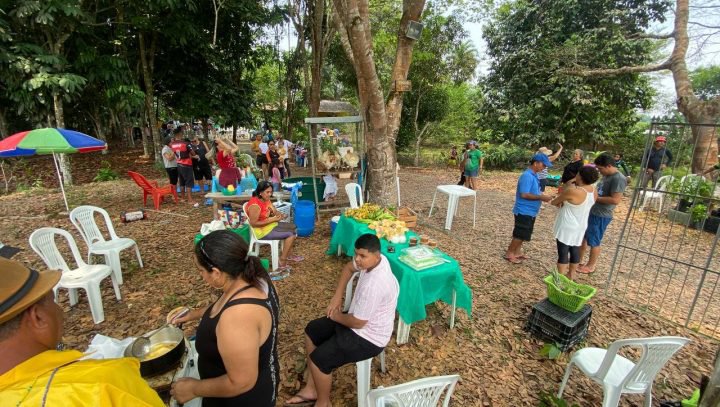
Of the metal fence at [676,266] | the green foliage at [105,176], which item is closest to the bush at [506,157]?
the metal fence at [676,266]

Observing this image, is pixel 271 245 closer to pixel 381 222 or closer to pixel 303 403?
pixel 381 222

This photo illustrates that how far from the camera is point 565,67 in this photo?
12891 mm

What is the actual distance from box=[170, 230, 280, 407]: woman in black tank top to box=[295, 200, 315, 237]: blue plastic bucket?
4368 millimetres

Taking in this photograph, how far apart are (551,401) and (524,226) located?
9.42 feet

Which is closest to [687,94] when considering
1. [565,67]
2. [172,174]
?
[565,67]

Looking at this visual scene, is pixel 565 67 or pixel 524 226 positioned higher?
pixel 565 67

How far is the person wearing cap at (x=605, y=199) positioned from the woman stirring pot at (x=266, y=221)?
4.79 meters

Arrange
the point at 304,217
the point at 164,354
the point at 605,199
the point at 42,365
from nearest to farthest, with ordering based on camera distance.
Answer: the point at 42,365
the point at 164,354
the point at 605,199
the point at 304,217

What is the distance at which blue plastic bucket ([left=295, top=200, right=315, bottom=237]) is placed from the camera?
6.20 meters

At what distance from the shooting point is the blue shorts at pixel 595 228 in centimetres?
472

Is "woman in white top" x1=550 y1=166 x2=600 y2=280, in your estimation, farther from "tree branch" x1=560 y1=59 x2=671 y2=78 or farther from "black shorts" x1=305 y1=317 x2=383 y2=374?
"tree branch" x1=560 y1=59 x2=671 y2=78

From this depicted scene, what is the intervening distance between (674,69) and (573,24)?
517cm

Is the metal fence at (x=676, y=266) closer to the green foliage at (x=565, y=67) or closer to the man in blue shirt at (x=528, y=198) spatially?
the man in blue shirt at (x=528, y=198)

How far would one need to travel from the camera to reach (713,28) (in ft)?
29.7
